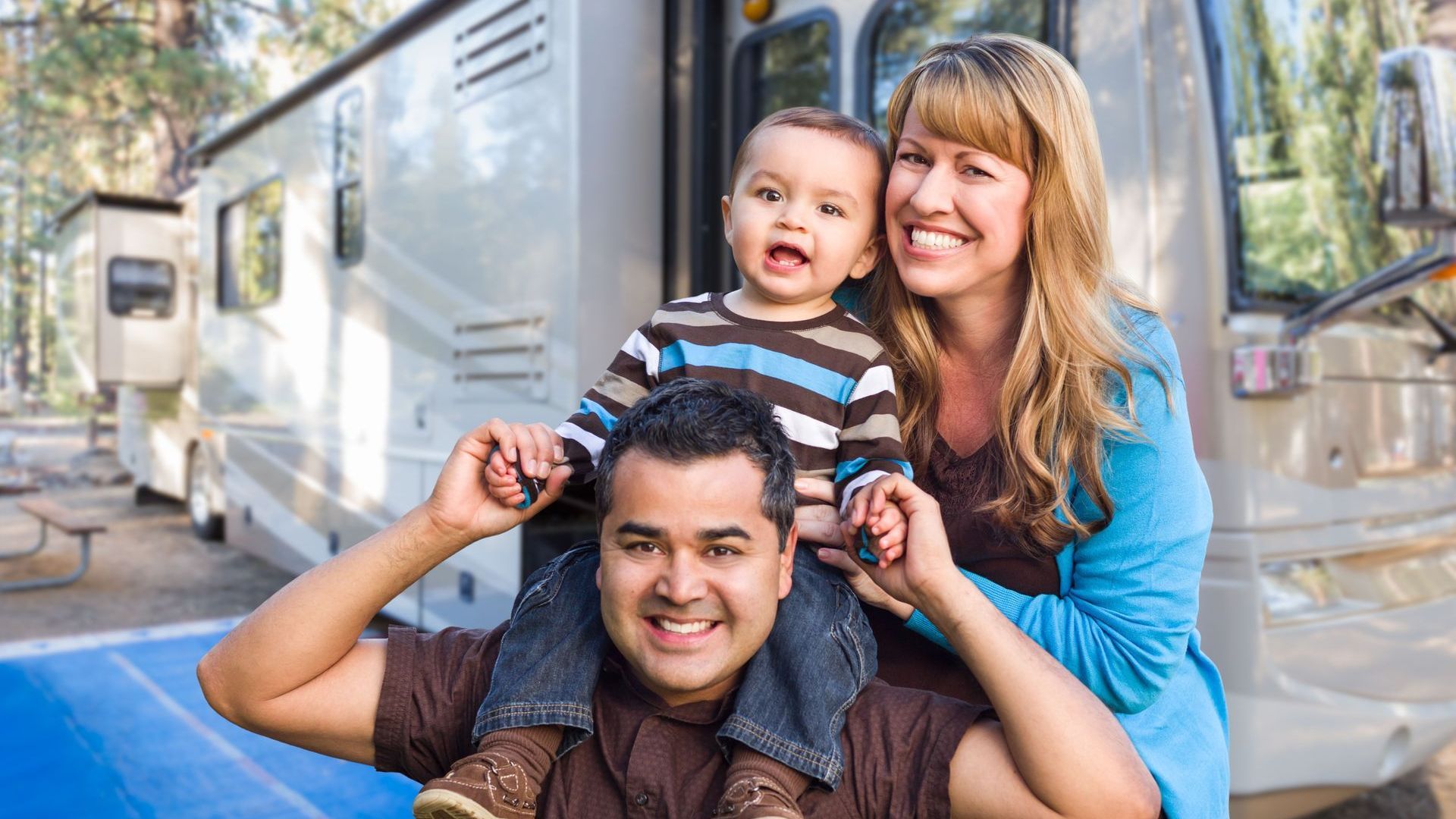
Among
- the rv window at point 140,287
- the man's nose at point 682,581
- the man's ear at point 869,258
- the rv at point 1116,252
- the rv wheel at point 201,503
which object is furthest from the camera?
the rv window at point 140,287

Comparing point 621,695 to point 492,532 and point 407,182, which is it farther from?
point 407,182

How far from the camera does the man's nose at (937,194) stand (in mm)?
1803

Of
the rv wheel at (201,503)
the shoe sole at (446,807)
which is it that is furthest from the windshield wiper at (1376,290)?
the rv wheel at (201,503)

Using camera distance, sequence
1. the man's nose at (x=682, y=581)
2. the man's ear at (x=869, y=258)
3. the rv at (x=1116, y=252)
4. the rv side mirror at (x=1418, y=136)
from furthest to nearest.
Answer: the rv at (x=1116, y=252) → the rv side mirror at (x=1418, y=136) → the man's ear at (x=869, y=258) → the man's nose at (x=682, y=581)

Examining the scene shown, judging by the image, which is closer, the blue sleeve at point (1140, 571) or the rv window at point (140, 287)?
the blue sleeve at point (1140, 571)

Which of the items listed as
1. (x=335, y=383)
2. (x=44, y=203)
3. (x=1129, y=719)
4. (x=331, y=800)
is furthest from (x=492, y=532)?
(x=44, y=203)

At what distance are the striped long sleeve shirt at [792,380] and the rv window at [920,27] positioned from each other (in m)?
1.67

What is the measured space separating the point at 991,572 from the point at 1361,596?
1.87 m

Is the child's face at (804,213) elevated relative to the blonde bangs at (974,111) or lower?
lower

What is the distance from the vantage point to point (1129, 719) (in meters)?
1.70

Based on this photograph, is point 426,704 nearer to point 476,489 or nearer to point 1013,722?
point 476,489

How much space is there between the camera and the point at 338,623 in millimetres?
1748

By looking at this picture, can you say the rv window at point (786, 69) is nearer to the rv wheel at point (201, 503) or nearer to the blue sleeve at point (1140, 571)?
the blue sleeve at point (1140, 571)

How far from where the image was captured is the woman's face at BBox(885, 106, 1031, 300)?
5.90 feet
